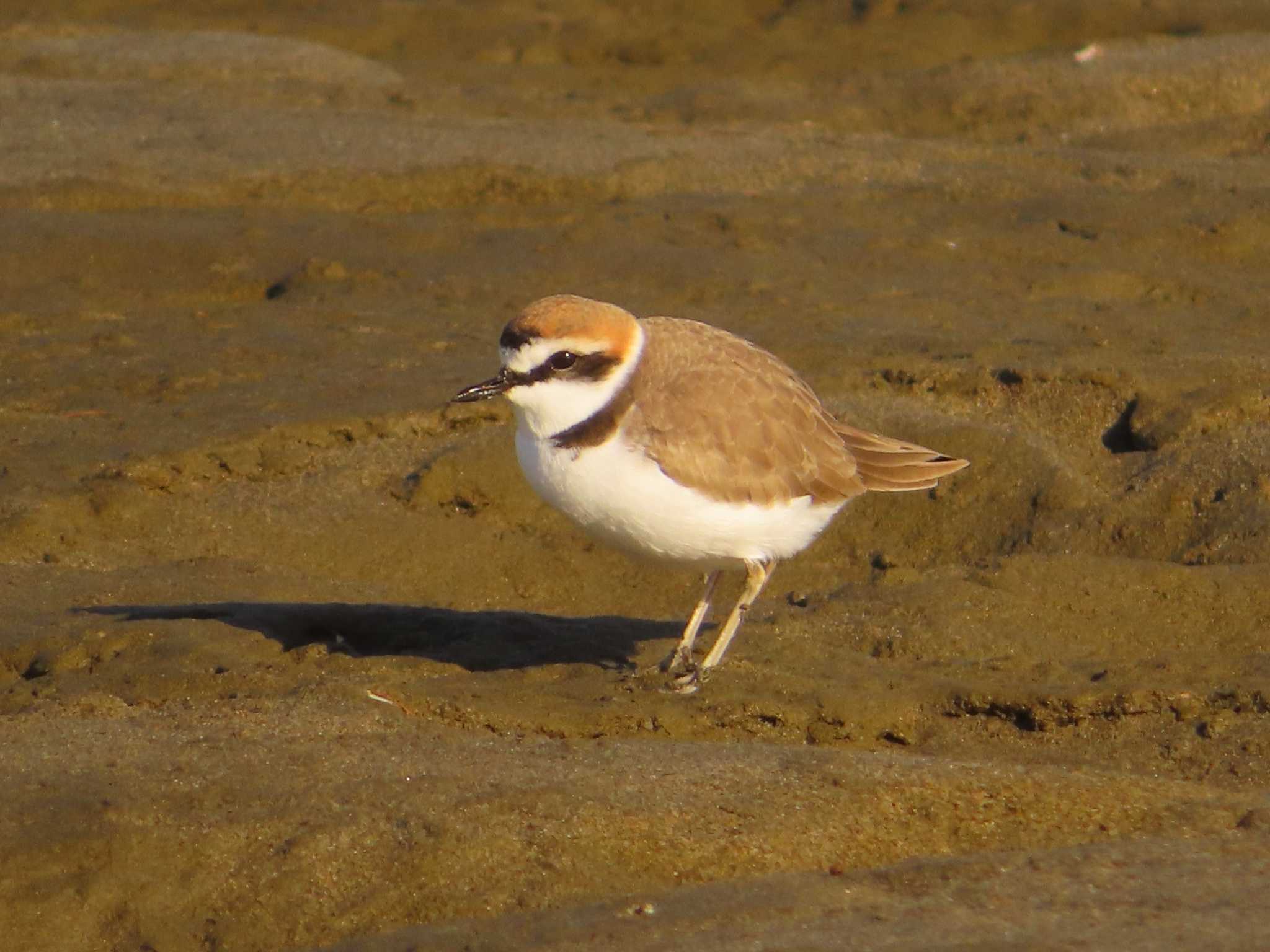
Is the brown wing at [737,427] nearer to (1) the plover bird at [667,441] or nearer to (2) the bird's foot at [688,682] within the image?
(1) the plover bird at [667,441]

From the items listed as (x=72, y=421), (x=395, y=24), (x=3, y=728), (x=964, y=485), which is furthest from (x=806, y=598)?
(x=395, y=24)

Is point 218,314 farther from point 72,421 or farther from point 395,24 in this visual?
point 395,24

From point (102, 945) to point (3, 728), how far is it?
100cm

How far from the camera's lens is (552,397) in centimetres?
502

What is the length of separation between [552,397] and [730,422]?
1.98ft

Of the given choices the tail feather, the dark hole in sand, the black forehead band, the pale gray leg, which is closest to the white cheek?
the black forehead band

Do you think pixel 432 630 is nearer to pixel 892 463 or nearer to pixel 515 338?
pixel 515 338

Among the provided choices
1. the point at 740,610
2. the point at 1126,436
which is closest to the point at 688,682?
the point at 740,610

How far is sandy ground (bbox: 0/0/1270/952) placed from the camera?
160 inches

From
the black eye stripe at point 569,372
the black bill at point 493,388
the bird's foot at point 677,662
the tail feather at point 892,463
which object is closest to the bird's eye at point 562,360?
the black eye stripe at point 569,372

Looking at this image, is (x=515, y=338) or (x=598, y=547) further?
(x=598, y=547)

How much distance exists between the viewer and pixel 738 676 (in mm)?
5160

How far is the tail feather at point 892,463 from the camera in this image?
18.7ft

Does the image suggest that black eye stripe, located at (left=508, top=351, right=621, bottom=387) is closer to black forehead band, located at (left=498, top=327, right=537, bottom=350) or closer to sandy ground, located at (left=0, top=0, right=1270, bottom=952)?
black forehead band, located at (left=498, top=327, right=537, bottom=350)
